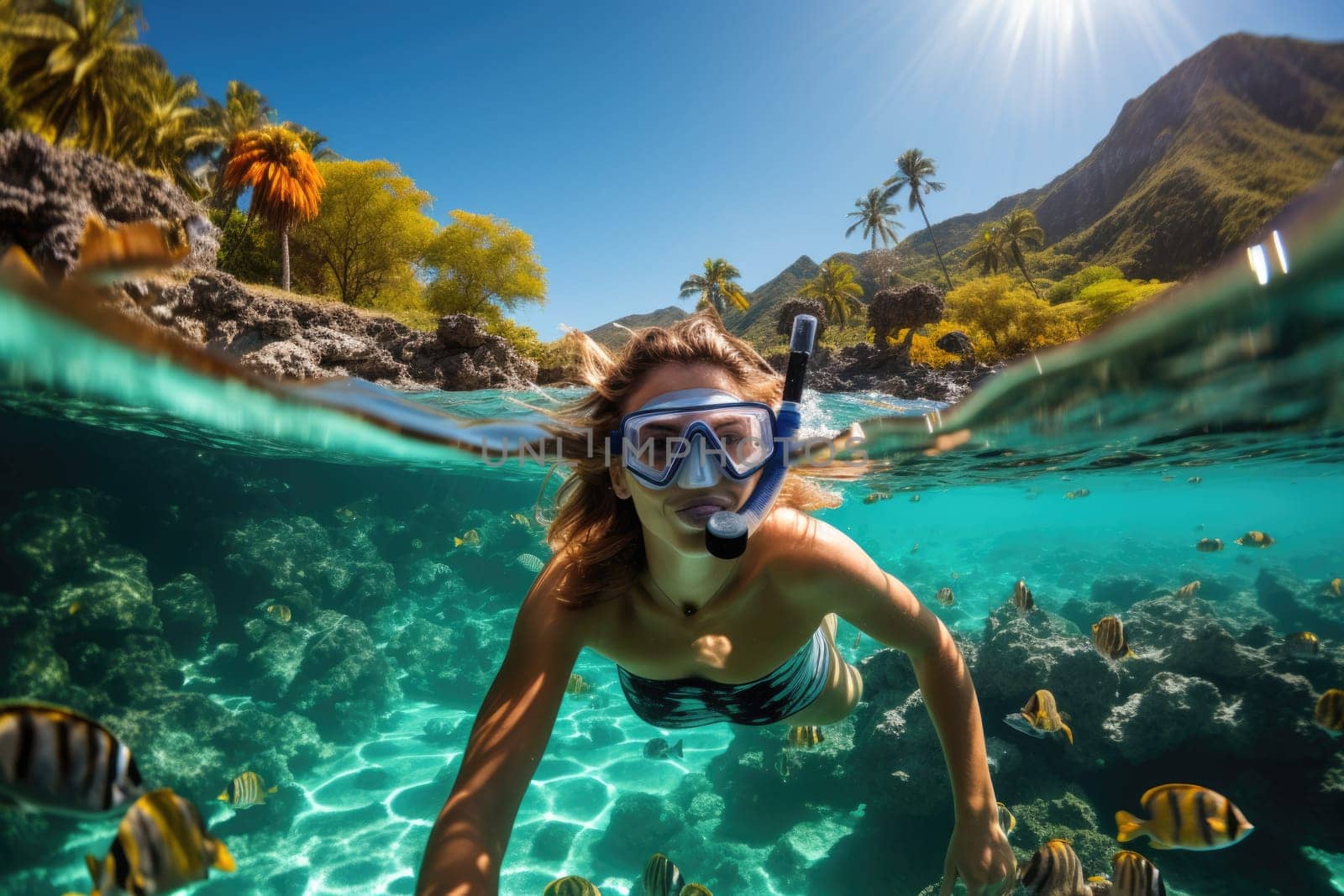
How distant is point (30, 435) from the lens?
22484 millimetres

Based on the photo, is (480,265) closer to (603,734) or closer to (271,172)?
(271,172)

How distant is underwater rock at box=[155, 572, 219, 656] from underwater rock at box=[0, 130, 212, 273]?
8.17 m

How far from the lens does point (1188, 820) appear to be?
3.49 meters

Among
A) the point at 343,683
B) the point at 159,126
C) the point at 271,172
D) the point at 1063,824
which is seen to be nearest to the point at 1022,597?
the point at 1063,824

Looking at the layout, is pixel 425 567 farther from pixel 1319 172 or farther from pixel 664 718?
pixel 1319 172

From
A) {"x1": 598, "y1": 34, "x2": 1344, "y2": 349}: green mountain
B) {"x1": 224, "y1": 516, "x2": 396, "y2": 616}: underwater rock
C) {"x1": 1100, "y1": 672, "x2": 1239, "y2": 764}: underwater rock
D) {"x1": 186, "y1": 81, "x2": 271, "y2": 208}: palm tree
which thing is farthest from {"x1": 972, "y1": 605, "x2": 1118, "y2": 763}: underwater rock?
{"x1": 186, "y1": 81, "x2": 271, "y2": 208}: palm tree

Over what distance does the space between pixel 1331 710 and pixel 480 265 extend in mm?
38518

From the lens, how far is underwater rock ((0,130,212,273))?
1201 centimetres

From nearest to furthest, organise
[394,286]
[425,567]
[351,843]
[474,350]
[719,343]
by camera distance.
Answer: [719,343], [351,843], [474,350], [425,567], [394,286]

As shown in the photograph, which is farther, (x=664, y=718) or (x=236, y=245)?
(x=236, y=245)

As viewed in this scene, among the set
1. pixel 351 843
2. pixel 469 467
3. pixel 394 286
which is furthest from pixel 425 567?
pixel 394 286

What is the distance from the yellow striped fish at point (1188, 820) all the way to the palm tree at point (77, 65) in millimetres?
27408

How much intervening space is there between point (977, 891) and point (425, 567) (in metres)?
21.1

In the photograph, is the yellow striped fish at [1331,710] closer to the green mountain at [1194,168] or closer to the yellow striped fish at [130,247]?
the green mountain at [1194,168]
